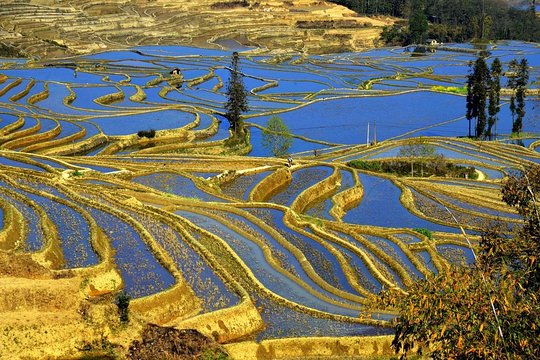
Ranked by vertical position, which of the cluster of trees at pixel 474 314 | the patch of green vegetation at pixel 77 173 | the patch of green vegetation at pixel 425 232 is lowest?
the patch of green vegetation at pixel 425 232

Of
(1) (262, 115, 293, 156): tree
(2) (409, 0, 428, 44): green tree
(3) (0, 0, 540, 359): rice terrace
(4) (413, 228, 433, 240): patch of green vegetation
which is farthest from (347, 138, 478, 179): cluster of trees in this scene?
(2) (409, 0, 428, 44): green tree

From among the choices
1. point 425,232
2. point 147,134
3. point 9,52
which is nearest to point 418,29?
point 9,52

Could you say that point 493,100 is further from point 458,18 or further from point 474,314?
point 458,18

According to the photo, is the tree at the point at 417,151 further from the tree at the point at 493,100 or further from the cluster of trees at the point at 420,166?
the tree at the point at 493,100

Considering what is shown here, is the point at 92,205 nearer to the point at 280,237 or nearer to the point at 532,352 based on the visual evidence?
the point at 280,237

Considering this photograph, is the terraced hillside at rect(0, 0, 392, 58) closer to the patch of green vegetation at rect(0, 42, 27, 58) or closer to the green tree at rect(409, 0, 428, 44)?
the patch of green vegetation at rect(0, 42, 27, 58)

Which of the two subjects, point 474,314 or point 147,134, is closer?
point 474,314

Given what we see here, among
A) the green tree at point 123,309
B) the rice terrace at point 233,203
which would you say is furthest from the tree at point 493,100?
the green tree at point 123,309
